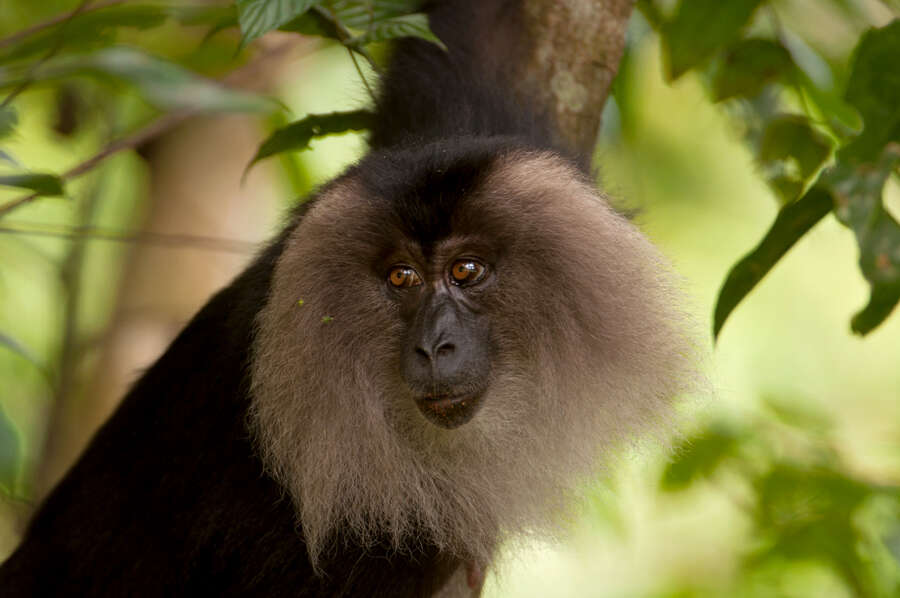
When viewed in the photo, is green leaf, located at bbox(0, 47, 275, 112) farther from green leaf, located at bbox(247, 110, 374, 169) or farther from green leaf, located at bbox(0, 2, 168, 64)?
green leaf, located at bbox(247, 110, 374, 169)

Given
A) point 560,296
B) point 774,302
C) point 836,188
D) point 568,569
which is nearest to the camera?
point 836,188

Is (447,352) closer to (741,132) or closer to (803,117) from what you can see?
(803,117)

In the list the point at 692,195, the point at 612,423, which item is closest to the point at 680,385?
the point at 612,423

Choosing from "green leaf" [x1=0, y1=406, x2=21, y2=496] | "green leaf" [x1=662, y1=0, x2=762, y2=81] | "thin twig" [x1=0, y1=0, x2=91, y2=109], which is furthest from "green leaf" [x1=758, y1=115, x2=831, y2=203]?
"green leaf" [x1=0, y1=406, x2=21, y2=496]

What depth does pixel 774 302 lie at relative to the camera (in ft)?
27.9

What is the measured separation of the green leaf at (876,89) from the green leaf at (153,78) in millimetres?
1401

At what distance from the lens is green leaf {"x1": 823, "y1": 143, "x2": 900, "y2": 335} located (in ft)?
6.30

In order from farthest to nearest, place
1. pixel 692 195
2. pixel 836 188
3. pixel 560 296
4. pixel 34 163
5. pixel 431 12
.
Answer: pixel 692 195 → pixel 34 163 → pixel 431 12 → pixel 560 296 → pixel 836 188

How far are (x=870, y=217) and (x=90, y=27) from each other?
1.84 metres

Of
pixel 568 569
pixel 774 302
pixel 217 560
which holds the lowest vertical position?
pixel 568 569

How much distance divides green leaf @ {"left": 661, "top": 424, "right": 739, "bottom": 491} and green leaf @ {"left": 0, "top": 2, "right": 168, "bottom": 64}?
6.40 feet

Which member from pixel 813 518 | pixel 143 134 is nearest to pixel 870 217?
pixel 813 518

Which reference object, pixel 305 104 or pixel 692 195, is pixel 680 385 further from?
pixel 692 195

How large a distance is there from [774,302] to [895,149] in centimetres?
674
